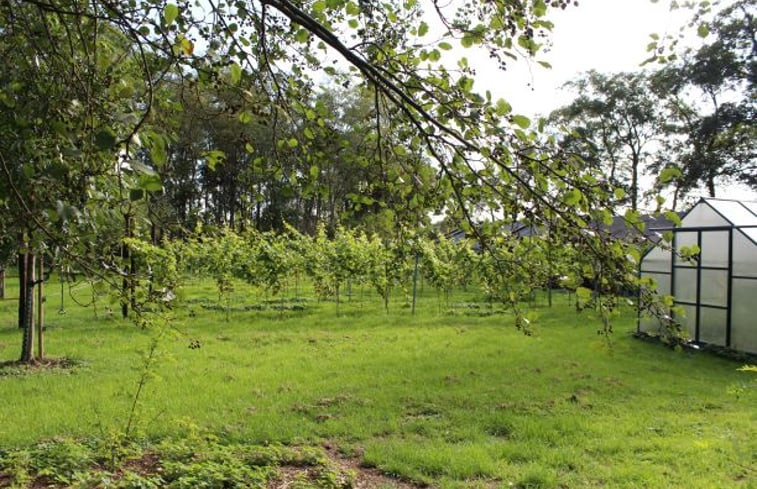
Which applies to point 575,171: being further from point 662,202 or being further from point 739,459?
point 739,459

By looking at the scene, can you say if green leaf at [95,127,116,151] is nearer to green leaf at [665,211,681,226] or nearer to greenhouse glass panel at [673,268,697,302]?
green leaf at [665,211,681,226]

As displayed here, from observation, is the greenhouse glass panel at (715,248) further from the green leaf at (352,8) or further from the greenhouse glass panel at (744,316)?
the green leaf at (352,8)

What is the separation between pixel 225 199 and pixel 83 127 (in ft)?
107

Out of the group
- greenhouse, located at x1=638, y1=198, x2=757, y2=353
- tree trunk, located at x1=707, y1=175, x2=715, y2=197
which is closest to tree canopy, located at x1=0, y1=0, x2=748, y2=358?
greenhouse, located at x1=638, y1=198, x2=757, y2=353

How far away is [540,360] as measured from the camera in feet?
28.8

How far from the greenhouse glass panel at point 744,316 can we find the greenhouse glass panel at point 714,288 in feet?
0.57

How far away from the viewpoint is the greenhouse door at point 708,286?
32.0 ft

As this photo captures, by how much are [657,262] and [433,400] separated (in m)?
7.05

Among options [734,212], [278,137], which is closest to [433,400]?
[278,137]

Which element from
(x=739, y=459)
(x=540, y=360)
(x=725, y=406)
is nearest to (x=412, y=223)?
(x=739, y=459)

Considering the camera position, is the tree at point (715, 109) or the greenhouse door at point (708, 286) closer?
the greenhouse door at point (708, 286)

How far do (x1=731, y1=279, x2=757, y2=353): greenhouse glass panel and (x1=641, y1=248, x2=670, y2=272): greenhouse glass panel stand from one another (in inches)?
62.0

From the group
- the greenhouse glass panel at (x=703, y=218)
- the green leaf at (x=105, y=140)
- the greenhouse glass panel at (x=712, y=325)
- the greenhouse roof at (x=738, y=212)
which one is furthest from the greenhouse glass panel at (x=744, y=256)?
the green leaf at (x=105, y=140)

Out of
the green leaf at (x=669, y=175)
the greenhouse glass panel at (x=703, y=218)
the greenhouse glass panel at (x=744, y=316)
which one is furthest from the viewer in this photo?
the greenhouse glass panel at (x=703, y=218)
